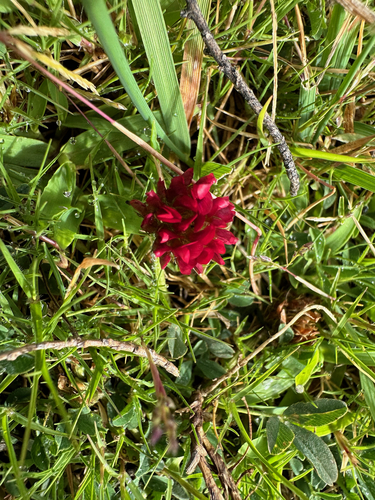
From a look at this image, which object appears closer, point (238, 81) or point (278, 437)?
point (238, 81)

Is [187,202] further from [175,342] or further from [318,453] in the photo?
[318,453]

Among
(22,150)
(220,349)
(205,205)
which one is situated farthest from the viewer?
(220,349)

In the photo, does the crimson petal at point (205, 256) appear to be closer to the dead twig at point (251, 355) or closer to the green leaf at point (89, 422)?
the dead twig at point (251, 355)

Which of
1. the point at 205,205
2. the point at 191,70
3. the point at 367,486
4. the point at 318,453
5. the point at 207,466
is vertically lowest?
the point at 367,486

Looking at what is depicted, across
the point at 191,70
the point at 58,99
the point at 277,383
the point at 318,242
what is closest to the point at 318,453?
the point at 277,383

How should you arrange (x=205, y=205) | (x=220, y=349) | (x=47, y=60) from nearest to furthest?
(x=47, y=60), (x=205, y=205), (x=220, y=349)
